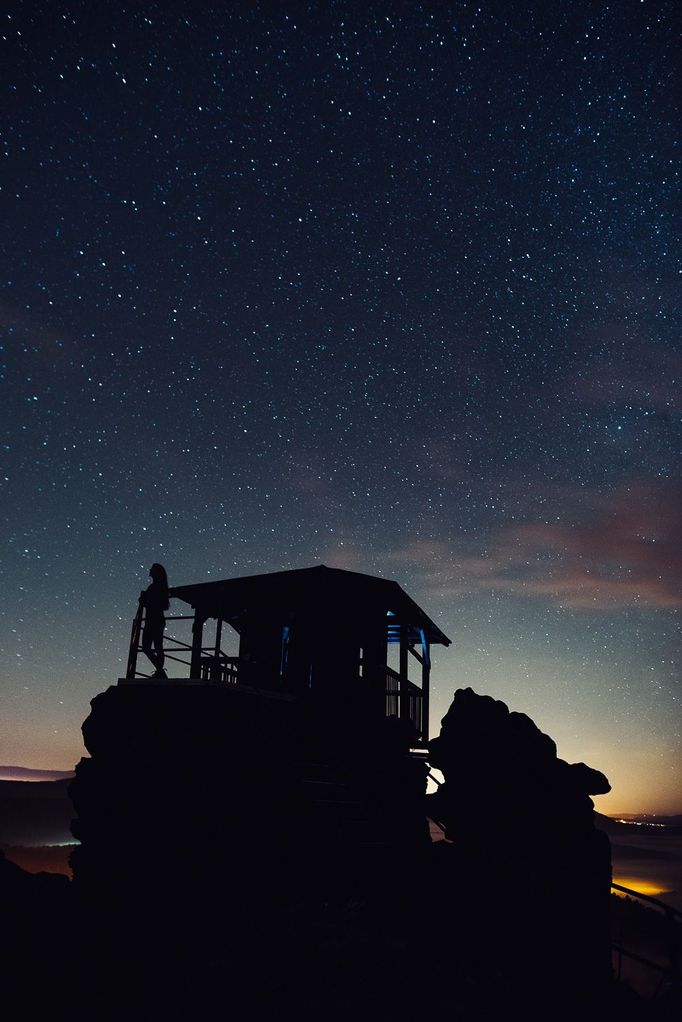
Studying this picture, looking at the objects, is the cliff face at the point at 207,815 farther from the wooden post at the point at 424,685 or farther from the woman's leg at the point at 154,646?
the wooden post at the point at 424,685

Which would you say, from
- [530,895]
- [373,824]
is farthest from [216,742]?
[530,895]

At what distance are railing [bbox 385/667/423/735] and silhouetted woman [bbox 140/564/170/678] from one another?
6781 mm

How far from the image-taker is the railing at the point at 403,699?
18891mm

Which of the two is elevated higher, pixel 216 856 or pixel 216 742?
pixel 216 742

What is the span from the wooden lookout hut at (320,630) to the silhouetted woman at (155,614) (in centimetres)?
290

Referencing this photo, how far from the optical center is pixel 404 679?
1922cm

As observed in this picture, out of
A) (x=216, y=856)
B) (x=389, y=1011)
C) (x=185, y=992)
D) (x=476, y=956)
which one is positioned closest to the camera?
(x=389, y=1011)

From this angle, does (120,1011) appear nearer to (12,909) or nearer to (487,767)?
(12,909)

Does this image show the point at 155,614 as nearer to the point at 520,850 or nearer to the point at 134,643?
the point at 134,643

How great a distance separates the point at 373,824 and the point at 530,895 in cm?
306

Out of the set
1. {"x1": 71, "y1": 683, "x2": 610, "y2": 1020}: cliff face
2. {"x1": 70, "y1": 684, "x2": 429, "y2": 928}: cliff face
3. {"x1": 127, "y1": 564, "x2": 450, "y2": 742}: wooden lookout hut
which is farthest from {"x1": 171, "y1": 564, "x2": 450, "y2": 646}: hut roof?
{"x1": 70, "y1": 684, "x2": 429, "y2": 928}: cliff face

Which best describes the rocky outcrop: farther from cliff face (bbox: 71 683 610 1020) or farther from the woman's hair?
the woman's hair

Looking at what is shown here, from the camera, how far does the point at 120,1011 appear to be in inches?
416

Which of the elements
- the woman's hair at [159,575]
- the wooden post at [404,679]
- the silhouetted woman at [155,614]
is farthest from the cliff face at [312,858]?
the wooden post at [404,679]
